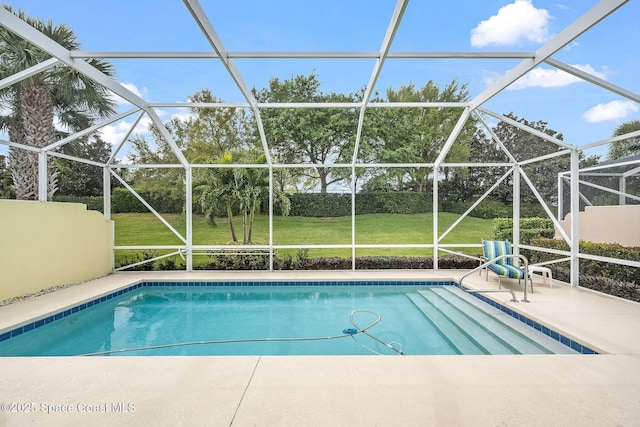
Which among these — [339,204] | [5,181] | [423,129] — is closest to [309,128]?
[339,204]

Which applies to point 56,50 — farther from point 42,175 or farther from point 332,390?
point 332,390

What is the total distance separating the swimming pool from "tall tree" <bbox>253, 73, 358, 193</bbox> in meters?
4.00

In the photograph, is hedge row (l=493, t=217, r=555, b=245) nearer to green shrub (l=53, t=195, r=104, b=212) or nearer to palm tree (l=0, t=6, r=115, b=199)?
→ palm tree (l=0, t=6, r=115, b=199)

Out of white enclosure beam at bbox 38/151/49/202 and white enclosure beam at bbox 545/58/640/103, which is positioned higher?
white enclosure beam at bbox 545/58/640/103

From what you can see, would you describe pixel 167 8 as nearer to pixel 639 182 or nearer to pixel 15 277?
pixel 15 277

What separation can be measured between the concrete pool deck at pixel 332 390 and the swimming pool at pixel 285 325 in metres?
0.89

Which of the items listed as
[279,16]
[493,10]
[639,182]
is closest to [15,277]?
[279,16]

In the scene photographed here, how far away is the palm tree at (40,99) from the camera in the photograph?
670cm

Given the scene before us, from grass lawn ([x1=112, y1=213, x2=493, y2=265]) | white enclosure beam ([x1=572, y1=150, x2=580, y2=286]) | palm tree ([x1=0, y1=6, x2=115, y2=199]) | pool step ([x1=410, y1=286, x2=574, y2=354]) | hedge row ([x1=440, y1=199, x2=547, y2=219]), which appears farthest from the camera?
grass lawn ([x1=112, y1=213, x2=493, y2=265])

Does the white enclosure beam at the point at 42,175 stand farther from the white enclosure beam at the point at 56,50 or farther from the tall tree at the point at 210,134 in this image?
the tall tree at the point at 210,134

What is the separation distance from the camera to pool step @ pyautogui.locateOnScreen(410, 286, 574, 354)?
149 inches

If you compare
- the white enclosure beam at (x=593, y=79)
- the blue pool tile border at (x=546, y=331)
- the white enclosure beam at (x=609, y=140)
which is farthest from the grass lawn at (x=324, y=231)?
the white enclosure beam at (x=593, y=79)

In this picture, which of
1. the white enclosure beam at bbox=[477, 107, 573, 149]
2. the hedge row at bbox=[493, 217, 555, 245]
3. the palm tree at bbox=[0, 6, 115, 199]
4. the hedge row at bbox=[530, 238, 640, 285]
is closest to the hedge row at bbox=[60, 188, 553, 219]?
the hedge row at bbox=[493, 217, 555, 245]

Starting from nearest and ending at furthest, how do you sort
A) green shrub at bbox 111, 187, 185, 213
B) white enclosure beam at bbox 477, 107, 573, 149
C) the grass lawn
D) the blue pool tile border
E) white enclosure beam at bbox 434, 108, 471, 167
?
the blue pool tile border → white enclosure beam at bbox 477, 107, 573, 149 → white enclosure beam at bbox 434, 108, 471, 167 → the grass lawn → green shrub at bbox 111, 187, 185, 213
